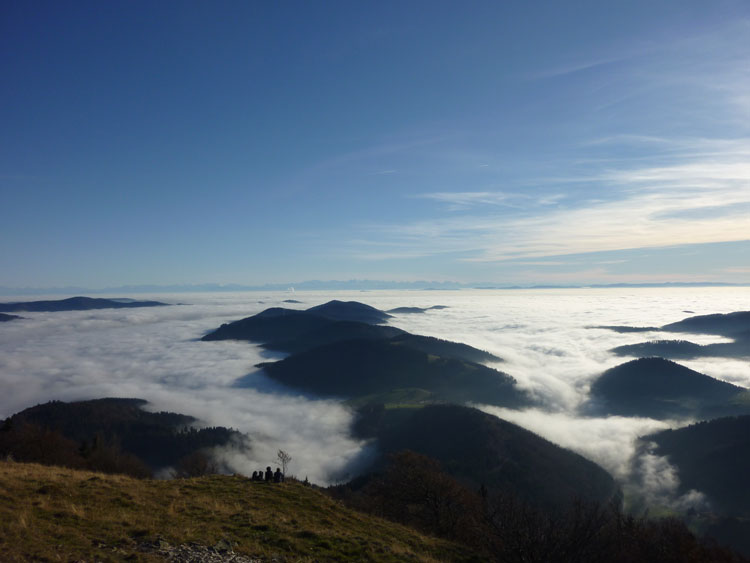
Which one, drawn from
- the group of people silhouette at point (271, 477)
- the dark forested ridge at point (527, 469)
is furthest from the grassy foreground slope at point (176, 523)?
the dark forested ridge at point (527, 469)

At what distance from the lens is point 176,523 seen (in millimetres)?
22391

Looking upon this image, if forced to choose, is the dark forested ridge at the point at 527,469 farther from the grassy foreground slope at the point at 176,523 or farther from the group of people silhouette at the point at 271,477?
the grassy foreground slope at the point at 176,523

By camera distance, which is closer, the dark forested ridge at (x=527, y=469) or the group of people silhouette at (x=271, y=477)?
the group of people silhouette at (x=271, y=477)

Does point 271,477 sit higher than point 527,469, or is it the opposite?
point 271,477

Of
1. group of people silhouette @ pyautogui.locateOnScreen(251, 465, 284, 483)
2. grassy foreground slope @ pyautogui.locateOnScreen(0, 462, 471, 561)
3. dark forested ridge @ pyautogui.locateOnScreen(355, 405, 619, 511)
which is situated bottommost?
dark forested ridge @ pyautogui.locateOnScreen(355, 405, 619, 511)

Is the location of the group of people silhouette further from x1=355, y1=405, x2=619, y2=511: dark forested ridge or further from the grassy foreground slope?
x1=355, y1=405, x2=619, y2=511: dark forested ridge

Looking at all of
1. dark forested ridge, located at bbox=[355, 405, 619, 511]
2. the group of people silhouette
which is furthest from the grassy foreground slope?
dark forested ridge, located at bbox=[355, 405, 619, 511]

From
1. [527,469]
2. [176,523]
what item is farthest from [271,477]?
[527,469]

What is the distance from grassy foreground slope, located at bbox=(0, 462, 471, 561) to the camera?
17.6 metres

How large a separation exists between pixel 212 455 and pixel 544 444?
157 m

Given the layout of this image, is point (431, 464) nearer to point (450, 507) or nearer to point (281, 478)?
point (450, 507)

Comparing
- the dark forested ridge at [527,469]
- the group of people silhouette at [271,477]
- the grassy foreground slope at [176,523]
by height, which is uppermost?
the grassy foreground slope at [176,523]

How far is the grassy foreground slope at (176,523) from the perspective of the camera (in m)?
17.6

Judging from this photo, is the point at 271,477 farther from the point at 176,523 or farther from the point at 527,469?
the point at 527,469
